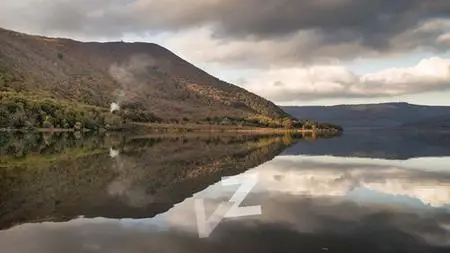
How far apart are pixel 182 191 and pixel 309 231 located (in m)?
16.7

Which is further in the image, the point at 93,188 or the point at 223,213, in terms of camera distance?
the point at 93,188

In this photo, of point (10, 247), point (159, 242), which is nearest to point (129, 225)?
point (159, 242)

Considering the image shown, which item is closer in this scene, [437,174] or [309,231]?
[309,231]

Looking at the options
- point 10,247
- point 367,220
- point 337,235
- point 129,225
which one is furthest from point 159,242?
point 367,220

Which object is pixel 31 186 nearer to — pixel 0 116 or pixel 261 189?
pixel 261 189

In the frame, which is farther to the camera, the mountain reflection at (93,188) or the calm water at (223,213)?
the mountain reflection at (93,188)

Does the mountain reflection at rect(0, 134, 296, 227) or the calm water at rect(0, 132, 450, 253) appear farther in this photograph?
the mountain reflection at rect(0, 134, 296, 227)

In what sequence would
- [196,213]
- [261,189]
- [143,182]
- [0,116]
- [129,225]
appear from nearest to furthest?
[129,225], [196,213], [261,189], [143,182], [0,116]

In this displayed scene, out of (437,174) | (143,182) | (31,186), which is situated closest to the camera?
(31,186)

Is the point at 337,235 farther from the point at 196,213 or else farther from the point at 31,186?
the point at 31,186

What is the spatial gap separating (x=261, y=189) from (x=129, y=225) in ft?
48.3

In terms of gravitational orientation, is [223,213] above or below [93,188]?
above

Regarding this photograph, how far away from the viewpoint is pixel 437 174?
4872 centimetres

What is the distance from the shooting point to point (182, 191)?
37.2 metres
